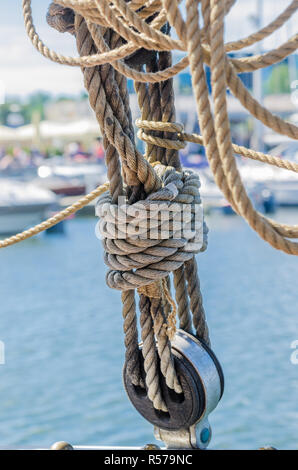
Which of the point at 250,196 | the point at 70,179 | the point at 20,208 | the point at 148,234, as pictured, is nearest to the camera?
the point at 148,234

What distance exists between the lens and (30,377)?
6.48 metres

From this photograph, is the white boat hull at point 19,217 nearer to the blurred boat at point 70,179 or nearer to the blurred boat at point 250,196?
the blurred boat at point 70,179

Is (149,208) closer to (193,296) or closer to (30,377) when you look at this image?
(193,296)

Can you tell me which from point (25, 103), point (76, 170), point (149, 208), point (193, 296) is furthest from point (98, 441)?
point (25, 103)

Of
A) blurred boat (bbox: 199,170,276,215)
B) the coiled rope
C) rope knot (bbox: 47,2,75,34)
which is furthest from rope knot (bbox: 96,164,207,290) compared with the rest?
blurred boat (bbox: 199,170,276,215)

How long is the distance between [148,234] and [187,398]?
1.24ft

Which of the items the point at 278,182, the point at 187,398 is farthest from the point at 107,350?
the point at 278,182

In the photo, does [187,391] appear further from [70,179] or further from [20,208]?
[70,179]

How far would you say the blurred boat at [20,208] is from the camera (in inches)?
525

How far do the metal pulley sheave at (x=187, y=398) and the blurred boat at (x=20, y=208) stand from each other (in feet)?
39.2

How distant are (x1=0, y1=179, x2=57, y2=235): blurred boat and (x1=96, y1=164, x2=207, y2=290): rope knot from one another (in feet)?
39.4

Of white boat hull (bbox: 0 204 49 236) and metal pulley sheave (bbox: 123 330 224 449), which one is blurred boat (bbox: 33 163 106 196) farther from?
metal pulley sheave (bbox: 123 330 224 449)

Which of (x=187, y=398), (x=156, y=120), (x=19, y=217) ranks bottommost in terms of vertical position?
(x=187, y=398)

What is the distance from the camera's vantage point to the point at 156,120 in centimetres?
165
